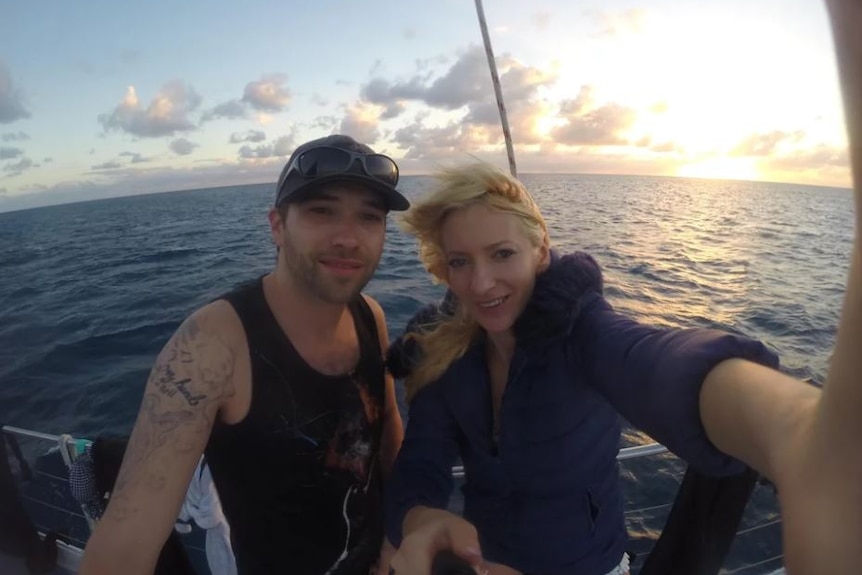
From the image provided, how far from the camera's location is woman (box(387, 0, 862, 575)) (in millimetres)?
1253

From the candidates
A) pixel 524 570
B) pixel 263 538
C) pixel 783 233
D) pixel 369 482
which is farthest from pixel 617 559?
pixel 783 233

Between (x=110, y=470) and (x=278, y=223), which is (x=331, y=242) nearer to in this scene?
(x=278, y=223)

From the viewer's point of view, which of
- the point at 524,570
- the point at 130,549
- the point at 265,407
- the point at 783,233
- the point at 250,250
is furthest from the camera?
the point at 783,233

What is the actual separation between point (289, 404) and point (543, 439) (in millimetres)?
1040

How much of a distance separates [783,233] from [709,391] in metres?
33.8

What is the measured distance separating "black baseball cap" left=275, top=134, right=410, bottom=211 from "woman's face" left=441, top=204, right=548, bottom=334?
0.40m

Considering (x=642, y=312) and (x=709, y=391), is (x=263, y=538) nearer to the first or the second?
(x=709, y=391)

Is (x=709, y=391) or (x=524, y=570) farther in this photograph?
(x=524, y=570)

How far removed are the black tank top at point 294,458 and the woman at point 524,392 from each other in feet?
0.90

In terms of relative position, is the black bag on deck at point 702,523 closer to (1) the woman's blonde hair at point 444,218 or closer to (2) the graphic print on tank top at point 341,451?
(1) the woman's blonde hair at point 444,218

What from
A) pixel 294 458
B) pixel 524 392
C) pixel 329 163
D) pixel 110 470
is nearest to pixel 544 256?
pixel 524 392

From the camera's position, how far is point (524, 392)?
184 cm

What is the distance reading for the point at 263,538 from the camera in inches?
80.1

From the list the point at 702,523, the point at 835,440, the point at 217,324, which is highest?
the point at 217,324
